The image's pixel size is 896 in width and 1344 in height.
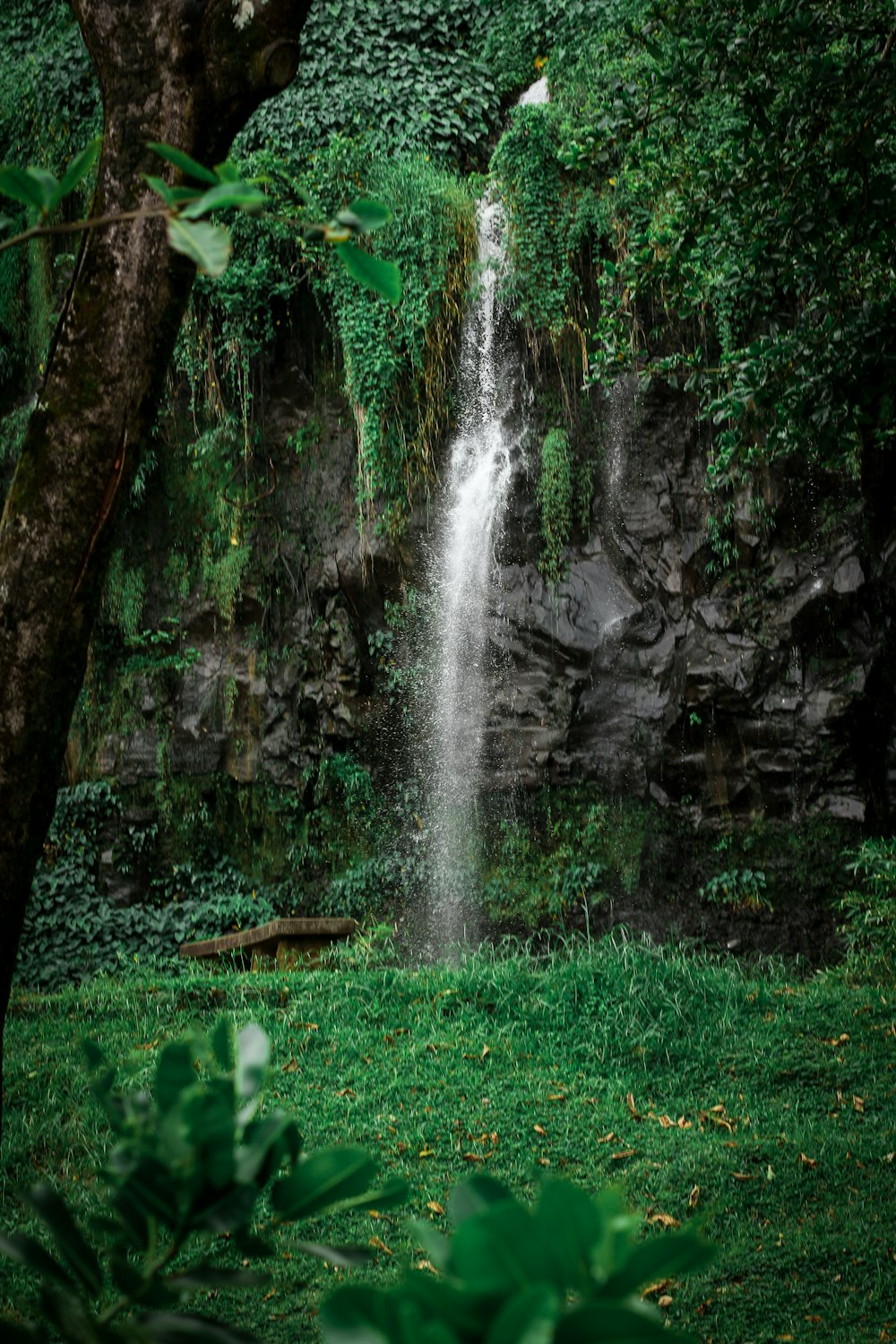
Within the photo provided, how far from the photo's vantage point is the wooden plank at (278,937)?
26.2 ft

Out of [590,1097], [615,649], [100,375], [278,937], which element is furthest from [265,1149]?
[615,649]

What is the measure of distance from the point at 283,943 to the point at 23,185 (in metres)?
7.51

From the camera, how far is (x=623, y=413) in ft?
31.2

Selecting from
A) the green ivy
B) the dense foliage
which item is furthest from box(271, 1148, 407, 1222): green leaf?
the green ivy

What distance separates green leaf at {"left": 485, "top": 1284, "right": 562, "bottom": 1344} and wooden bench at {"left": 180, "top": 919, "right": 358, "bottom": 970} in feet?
24.9

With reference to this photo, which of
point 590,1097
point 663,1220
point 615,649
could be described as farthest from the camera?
point 615,649

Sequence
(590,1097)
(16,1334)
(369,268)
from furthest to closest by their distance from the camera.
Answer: (590,1097) → (369,268) → (16,1334)

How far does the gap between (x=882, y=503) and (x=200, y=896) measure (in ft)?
22.8

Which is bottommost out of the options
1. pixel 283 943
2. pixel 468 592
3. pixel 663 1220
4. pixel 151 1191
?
Result: pixel 663 1220

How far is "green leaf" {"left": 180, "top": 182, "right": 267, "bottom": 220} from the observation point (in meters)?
0.99

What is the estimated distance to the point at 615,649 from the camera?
9.16m

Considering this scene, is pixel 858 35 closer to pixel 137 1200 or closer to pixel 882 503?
pixel 882 503

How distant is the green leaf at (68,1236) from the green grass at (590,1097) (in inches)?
111

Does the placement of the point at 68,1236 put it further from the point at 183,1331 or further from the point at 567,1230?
the point at 567,1230
